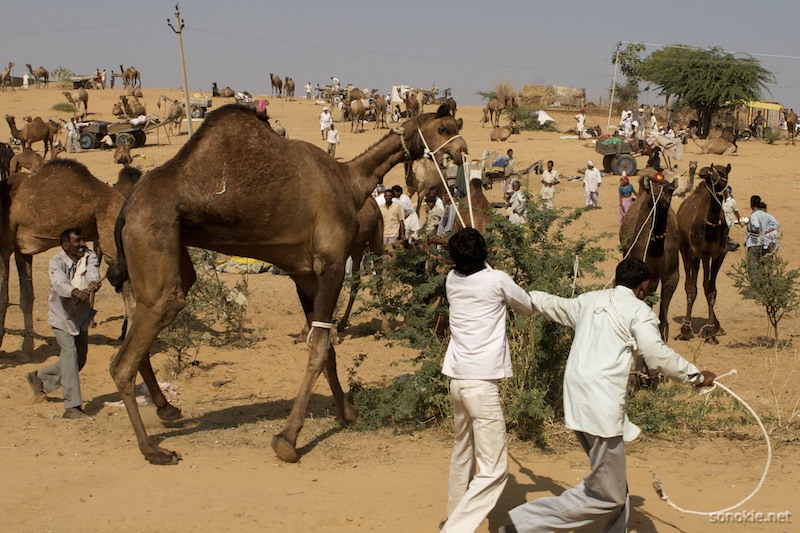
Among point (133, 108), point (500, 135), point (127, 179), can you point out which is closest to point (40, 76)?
point (133, 108)

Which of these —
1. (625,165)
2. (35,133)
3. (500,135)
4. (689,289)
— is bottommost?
(689,289)

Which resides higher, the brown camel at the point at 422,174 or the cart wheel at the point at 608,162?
the brown camel at the point at 422,174

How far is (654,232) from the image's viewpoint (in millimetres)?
10922

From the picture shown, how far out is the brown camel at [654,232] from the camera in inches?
424

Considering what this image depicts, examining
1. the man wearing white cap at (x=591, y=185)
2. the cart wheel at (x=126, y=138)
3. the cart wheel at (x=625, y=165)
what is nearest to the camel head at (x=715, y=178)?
the man wearing white cap at (x=591, y=185)

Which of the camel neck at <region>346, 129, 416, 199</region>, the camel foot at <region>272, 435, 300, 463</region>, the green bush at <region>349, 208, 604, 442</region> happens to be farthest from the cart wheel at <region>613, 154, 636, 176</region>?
the camel foot at <region>272, 435, 300, 463</region>

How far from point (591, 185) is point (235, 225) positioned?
61.8 feet

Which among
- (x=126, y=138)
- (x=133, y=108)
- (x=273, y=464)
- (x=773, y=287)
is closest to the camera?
(x=273, y=464)

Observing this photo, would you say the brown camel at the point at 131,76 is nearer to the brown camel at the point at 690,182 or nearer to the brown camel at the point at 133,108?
the brown camel at the point at 133,108

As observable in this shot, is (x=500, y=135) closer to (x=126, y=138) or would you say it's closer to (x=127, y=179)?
(x=126, y=138)

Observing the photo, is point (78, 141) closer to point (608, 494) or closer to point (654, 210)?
point (654, 210)

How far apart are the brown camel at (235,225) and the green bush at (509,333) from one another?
610 millimetres

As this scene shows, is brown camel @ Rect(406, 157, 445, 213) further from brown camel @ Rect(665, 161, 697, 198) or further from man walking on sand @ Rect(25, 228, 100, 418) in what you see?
brown camel @ Rect(665, 161, 697, 198)

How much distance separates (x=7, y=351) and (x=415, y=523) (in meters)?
7.81
